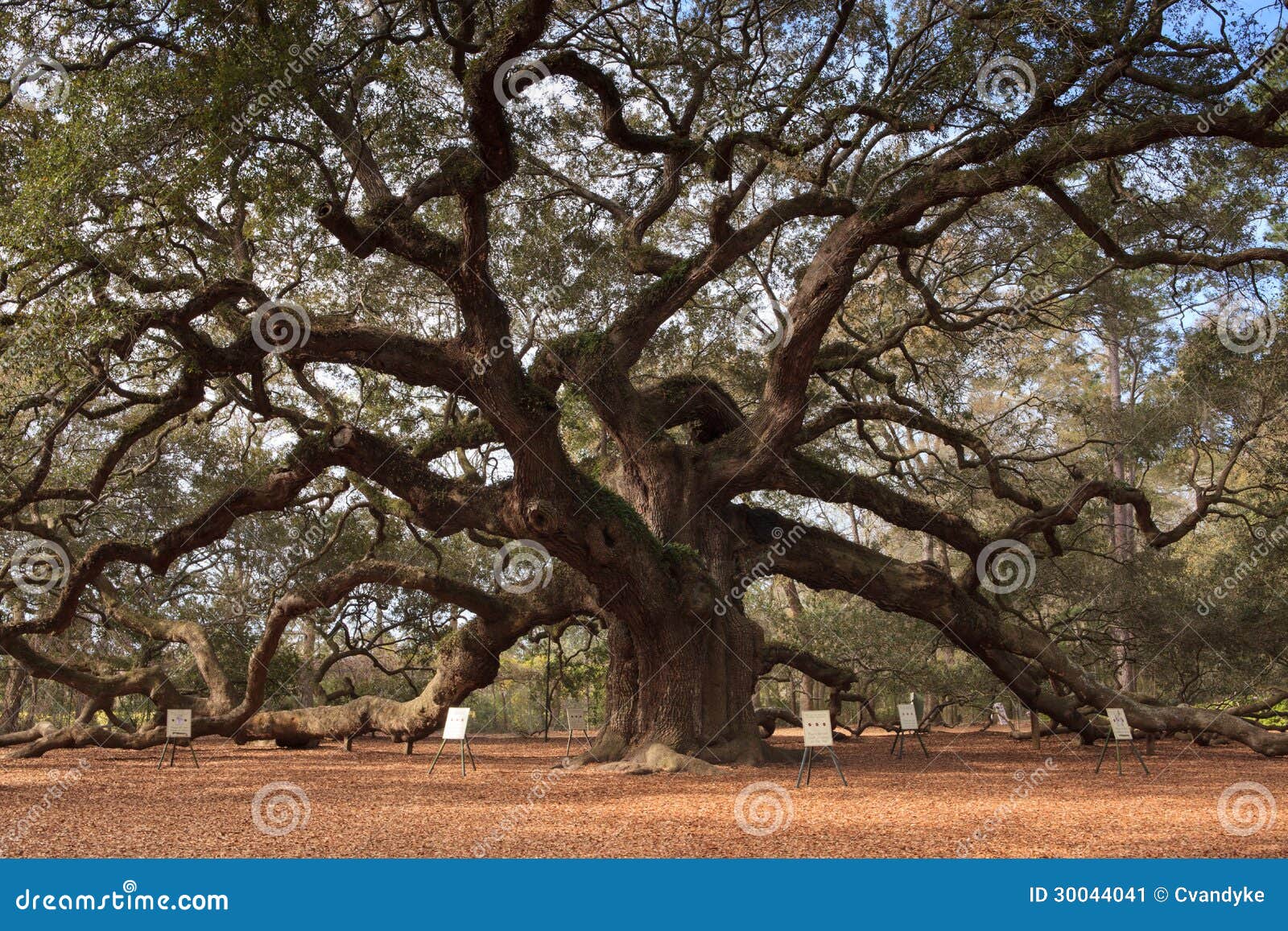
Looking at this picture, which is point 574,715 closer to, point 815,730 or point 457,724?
point 457,724

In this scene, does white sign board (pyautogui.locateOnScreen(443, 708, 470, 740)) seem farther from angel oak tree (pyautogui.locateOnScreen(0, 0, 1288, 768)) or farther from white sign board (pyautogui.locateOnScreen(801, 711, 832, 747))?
white sign board (pyautogui.locateOnScreen(801, 711, 832, 747))

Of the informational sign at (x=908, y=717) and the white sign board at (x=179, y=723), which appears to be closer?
the white sign board at (x=179, y=723)

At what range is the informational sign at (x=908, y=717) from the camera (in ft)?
43.5

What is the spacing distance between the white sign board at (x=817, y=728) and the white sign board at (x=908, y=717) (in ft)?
13.5

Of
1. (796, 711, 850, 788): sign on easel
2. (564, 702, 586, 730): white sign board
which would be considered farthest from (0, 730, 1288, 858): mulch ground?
(564, 702, 586, 730): white sign board

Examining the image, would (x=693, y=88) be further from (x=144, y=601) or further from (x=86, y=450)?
(x=144, y=601)

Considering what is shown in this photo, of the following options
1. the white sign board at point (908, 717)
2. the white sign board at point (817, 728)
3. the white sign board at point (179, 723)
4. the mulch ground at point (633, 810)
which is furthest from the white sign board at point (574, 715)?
the white sign board at point (179, 723)

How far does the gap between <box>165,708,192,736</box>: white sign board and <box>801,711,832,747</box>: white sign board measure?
7809mm

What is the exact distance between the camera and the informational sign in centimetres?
1327

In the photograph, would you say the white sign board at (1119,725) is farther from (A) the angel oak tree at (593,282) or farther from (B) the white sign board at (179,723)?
(B) the white sign board at (179,723)

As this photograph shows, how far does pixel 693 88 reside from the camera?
12641 mm

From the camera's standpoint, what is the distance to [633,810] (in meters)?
7.80

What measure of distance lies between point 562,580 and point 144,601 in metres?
11.0

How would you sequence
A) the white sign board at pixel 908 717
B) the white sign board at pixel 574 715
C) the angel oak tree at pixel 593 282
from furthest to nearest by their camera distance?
the white sign board at pixel 908 717
the white sign board at pixel 574 715
the angel oak tree at pixel 593 282
